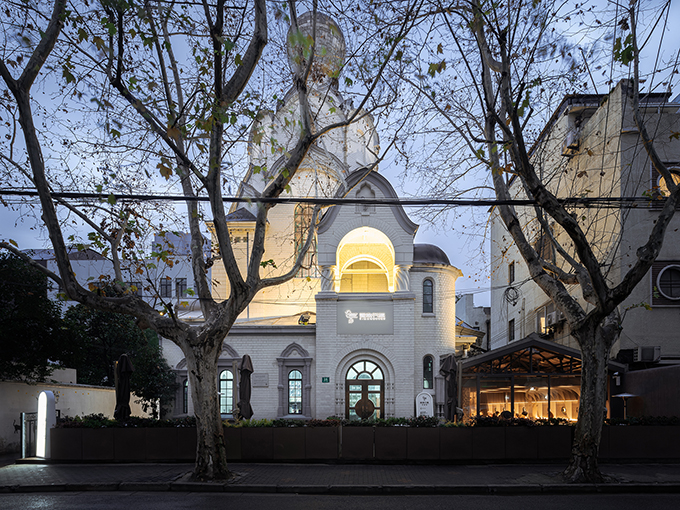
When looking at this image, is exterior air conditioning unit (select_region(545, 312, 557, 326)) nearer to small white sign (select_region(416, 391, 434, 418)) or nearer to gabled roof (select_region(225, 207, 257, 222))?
small white sign (select_region(416, 391, 434, 418))

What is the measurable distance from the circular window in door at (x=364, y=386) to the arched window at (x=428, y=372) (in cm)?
203

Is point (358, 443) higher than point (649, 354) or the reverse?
the reverse

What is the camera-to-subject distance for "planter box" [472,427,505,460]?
51.3ft

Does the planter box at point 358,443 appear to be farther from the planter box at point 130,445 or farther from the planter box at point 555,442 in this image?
the planter box at point 130,445

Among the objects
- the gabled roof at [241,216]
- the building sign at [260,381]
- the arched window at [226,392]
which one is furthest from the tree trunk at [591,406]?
the gabled roof at [241,216]

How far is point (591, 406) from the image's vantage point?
12477 millimetres

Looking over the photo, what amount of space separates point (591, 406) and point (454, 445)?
4.27 m

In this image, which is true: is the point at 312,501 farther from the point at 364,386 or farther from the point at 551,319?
the point at 551,319

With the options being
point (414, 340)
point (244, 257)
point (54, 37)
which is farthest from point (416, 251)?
point (54, 37)

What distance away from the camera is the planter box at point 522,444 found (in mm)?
15641

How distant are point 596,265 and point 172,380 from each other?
2171cm

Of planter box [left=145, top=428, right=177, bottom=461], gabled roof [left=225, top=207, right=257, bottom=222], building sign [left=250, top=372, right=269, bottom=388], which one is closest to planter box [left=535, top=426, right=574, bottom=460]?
planter box [left=145, top=428, right=177, bottom=461]

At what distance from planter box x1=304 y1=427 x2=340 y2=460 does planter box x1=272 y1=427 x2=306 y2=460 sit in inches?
6.2

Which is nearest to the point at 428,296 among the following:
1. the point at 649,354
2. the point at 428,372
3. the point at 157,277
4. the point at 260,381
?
the point at 428,372
